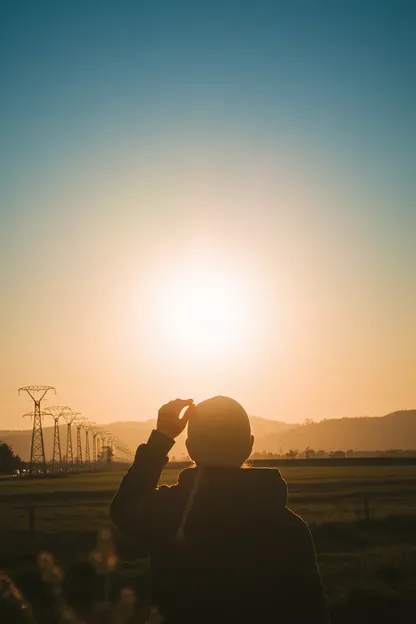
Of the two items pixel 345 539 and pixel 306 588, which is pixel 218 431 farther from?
pixel 345 539

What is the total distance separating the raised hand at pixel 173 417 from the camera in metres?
3.17

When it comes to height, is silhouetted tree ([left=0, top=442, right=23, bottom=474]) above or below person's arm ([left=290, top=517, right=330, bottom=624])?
above

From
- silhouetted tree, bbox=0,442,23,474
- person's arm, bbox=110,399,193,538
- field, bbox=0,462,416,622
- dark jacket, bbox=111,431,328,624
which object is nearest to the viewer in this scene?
dark jacket, bbox=111,431,328,624

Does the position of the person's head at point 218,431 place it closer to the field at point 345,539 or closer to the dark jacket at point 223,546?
the dark jacket at point 223,546

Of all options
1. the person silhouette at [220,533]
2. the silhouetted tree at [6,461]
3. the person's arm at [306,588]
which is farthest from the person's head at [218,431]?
the silhouetted tree at [6,461]

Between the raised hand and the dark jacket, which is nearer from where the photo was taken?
the dark jacket

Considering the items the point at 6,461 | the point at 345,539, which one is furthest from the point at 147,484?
the point at 6,461

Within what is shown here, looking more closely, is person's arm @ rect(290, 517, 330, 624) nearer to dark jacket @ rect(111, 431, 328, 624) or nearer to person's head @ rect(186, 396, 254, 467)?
dark jacket @ rect(111, 431, 328, 624)

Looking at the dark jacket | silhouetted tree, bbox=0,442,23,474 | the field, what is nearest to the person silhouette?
the dark jacket

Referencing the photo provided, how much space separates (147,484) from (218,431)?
0.41 m

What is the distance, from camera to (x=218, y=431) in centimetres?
305

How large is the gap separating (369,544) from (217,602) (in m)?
17.4

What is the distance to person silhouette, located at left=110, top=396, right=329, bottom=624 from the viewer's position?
2988mm

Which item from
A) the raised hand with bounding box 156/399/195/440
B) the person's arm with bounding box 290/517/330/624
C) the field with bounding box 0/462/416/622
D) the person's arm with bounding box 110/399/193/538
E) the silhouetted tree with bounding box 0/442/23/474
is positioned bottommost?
the field with bounding box 0/462/416/622
